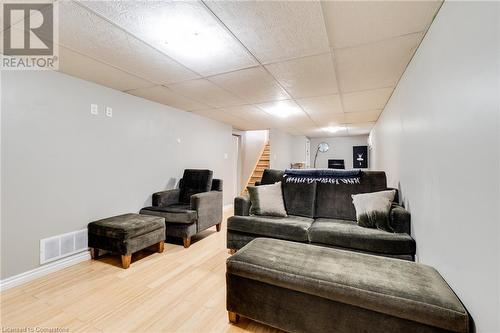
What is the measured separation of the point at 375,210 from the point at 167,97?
10.1ft

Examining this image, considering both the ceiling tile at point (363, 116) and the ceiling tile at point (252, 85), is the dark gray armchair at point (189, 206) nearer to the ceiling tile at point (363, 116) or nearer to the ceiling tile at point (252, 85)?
the ceiling tile at point (252, 85)

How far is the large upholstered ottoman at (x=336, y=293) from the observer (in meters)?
1.10

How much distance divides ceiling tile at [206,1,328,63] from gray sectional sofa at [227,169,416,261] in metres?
1.60

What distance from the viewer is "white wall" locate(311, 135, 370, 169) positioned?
8469 millimetres

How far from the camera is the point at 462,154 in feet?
3.81

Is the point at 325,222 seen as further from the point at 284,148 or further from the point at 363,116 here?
the point at 284,148

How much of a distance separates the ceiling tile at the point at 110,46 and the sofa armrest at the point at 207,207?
1.63m

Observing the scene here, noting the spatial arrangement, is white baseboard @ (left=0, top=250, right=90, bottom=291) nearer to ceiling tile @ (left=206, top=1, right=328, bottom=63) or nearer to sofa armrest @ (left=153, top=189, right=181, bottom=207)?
sofa armrest @ (left=153, top=189, right=181, bottom=207)

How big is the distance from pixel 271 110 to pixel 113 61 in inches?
102

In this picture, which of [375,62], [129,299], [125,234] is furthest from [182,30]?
[129,299]

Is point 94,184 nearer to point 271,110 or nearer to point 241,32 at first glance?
point 241,32

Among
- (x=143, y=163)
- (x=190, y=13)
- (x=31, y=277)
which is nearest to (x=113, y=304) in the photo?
(x=31, y=277)

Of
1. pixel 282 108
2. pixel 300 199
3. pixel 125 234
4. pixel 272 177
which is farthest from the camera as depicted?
pixel 282 108
